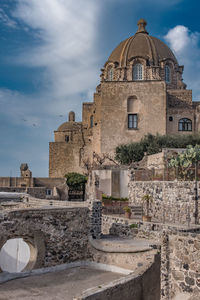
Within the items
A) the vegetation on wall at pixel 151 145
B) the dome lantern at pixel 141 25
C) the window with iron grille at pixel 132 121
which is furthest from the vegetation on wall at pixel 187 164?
the dome lantern at pixel 141 25

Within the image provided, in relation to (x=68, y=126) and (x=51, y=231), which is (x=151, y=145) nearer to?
(x=68, y=126)

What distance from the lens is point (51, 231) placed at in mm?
11031

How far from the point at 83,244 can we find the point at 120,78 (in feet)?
93.0

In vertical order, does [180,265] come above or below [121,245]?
above

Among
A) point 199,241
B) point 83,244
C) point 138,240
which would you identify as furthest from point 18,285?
point 199,241

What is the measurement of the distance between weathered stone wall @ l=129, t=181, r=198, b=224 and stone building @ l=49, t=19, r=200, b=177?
16.5 m

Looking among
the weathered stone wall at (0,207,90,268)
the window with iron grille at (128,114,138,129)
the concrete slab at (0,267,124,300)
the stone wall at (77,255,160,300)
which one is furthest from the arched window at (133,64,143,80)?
the stone wall at (77,255,160,300)

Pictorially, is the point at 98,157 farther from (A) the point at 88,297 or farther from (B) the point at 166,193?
(A) the point at 88,297

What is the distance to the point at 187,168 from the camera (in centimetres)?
1770

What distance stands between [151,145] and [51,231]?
19.7 m

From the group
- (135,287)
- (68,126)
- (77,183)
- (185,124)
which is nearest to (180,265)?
(135,287)

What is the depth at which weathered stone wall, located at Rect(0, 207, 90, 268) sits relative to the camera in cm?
1029

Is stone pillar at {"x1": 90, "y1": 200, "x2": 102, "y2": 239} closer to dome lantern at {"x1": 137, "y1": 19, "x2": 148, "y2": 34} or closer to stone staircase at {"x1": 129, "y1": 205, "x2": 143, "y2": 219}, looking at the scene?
stone staircase at {"x1": 129, "y1": 205, "x2": 143, "y2": 219}

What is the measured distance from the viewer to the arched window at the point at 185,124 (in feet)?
112
